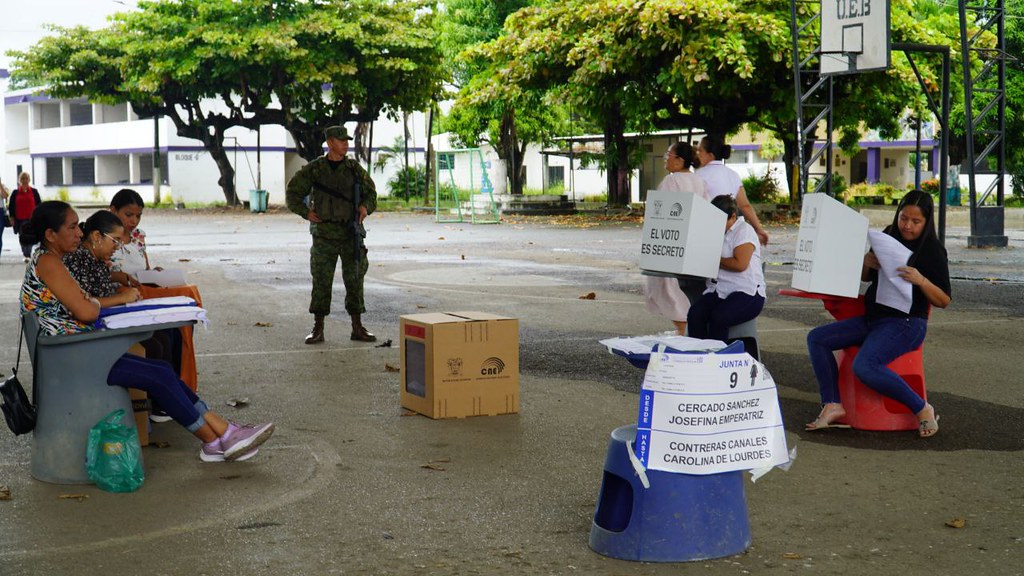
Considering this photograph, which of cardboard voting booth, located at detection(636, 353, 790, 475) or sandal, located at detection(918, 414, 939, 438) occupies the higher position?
cardboard voting booth, located at detection(636, 353, 790, 475)

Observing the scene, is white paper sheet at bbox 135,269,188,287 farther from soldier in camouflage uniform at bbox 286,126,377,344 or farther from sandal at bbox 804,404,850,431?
sandal at bbox 804,404,850,431

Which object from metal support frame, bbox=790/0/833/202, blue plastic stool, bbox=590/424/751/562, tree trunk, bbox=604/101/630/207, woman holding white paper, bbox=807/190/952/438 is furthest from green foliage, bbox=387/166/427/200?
blue plastic stool, bbox=590/424/751/562

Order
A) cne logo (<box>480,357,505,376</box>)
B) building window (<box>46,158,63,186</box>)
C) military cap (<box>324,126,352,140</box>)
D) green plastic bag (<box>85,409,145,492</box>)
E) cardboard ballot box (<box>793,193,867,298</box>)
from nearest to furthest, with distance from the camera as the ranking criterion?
green plastic bag (<box>85,409,145,492</box>)
cardboard ballot box (<box>793,193,867,298</box>)
cne logo (<box>480,357,505,376</box>)
military cap (<box>324,126,352,140</box>)
building window (<box>46,158,63,186</box>)

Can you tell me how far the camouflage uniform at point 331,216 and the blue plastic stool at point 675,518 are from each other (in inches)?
243

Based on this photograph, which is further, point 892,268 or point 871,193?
point 871,193

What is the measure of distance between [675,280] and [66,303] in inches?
199

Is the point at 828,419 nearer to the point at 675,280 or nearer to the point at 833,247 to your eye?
the point at 833,247

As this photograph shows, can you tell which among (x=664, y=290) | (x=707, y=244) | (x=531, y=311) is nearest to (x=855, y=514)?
(x=707, y=244)

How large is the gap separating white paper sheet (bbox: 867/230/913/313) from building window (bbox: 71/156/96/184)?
63959 millimetres

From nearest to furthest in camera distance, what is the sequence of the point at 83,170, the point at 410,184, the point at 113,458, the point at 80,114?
the point at 113,458 → the point at 410,184 → the point at 83,170 → the point at 80,114

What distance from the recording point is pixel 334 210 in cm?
1066

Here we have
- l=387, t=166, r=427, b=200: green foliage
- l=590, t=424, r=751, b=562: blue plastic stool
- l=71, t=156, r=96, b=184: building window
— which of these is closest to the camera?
l=590, t=424, r=751, b=562: blue plastic stool

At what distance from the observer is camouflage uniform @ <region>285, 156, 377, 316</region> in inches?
417

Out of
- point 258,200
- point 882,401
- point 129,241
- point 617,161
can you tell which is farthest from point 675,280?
point 258,200
